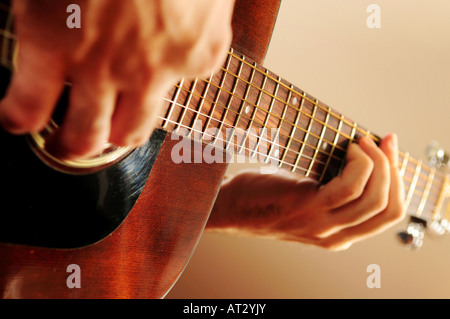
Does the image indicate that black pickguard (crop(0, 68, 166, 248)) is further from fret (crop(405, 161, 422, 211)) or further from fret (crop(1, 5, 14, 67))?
fret (crop(405, 161, 422, 211))

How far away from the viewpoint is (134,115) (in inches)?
10.9

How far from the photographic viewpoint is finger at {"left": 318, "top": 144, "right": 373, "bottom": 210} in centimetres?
72

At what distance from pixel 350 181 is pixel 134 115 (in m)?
0.54

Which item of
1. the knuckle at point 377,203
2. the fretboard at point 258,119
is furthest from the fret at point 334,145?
the knuckle at point 377,203

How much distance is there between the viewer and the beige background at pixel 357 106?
1212mm

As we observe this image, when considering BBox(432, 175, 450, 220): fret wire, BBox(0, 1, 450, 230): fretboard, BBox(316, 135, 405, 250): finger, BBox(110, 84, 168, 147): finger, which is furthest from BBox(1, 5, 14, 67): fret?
BBox(432, 175, 450, 220): fret wire

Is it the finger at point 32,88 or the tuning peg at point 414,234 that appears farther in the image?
the tuning peg at point 414,234

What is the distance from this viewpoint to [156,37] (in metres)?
0.26

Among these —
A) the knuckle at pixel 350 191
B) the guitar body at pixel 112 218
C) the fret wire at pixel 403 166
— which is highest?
the fret wire at pixel 403 166

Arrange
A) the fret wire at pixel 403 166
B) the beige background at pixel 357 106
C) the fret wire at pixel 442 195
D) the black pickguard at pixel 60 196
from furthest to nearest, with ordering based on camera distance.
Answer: the beige background at pixel 357 106 < the fret wire at pixel 442 195 < the fret wire at pixel 403 166 < the black pickguard at pixel 60 196

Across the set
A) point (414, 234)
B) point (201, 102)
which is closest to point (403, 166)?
point (414, 234)

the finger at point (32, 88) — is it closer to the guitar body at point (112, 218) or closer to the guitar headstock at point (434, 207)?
the guitar body at point (112, 218)

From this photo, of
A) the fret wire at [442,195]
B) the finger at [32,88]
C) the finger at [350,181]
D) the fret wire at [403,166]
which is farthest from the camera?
the fret wire at [442,195]

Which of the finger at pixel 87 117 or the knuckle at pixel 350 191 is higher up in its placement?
the knuckle at pixel 350 191
